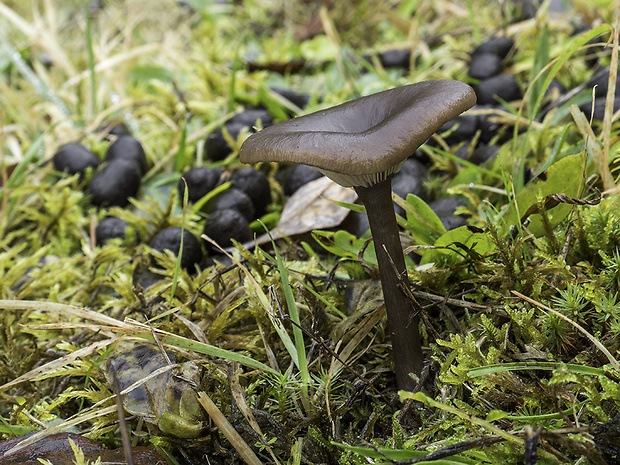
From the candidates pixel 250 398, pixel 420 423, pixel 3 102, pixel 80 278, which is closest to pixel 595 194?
pixel 420 423

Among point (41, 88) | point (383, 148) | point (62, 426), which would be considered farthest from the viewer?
point (41, 88)

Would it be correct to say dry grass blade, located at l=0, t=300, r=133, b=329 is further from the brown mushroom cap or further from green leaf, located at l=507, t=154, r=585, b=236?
green leaf, located at l=507, t=154, r=585, b=236

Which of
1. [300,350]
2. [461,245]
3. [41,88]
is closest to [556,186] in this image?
[461,245]

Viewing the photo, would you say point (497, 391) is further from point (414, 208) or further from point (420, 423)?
point (414, 208)

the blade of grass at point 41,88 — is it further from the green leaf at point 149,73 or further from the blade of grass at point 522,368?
the blade of grass at point 522,368

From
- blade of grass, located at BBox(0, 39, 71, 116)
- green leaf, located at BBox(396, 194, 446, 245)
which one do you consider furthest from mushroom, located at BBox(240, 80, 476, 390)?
blade of grass, located at BBox(0, 39, 71, 116)

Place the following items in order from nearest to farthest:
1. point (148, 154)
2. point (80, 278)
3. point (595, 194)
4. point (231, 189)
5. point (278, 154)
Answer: point (278, 154), point (595, 194), point (80, 278), point (231, 189), point (148, 154)

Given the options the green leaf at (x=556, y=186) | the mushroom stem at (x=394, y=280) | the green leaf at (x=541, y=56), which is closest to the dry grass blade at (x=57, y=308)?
the mushroom stem at (x=394, y=280)

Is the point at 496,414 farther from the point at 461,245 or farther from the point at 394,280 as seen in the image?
the point at 461,245

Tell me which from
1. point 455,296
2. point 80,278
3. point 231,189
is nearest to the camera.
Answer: point 455,296
